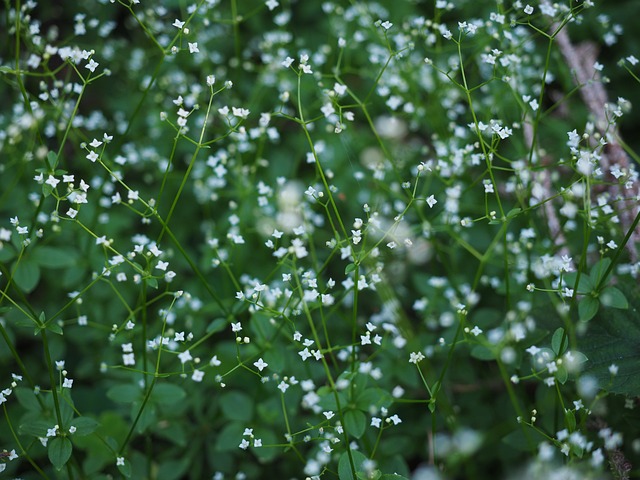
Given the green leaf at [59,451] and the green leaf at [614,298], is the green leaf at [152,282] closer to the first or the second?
the green leaf at [59,451]

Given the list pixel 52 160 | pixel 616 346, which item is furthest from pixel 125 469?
pixel 616 346

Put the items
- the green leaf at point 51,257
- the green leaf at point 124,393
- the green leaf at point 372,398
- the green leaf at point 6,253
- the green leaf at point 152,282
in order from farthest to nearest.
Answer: the green leaf at point 51,257 → the green leaf at point 6,253 → the green leaf at point 124,393 → the green leaf at point 372,398 → the green leaf at point 152,282

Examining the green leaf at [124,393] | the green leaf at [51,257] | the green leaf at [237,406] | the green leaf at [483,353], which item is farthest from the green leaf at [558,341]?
the green leaf at [51,257]

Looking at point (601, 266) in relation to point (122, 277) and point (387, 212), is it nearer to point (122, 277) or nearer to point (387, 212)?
point (387, 212)

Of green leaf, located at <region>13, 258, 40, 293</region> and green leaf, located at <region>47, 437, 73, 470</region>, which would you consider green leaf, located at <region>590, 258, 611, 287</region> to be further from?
green leaf, located at <region>13, 258, 40, 293</region>

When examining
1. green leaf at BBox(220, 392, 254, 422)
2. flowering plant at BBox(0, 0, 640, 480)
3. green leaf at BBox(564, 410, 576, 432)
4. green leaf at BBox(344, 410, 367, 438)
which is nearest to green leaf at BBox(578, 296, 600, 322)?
flowering plant at BBox(0, 0, 640, 480)
